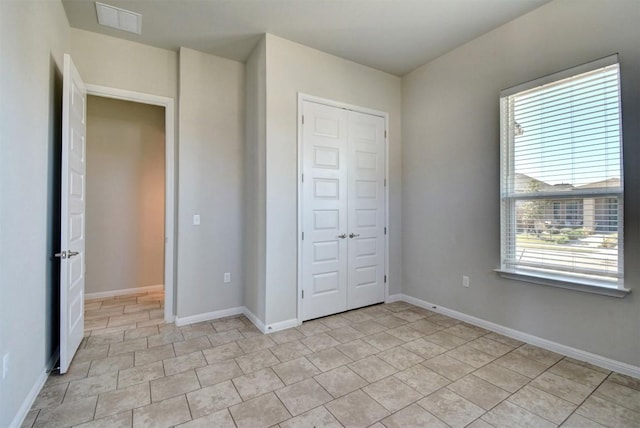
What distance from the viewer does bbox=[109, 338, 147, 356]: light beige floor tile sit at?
2.58 m

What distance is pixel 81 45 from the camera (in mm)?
2914

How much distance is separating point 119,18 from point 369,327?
3757mm

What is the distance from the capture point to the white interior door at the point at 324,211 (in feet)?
10.7

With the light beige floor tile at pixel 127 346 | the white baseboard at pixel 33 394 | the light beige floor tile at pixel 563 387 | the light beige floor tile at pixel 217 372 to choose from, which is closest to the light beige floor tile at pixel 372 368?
the light beige floor tile at pixel 217 372

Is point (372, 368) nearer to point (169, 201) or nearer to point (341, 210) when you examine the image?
point (341, 210)

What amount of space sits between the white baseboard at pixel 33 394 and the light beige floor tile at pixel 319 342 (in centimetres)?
186

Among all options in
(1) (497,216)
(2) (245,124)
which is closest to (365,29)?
(2) (245,124)

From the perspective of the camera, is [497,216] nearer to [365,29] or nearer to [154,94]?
[365,29]

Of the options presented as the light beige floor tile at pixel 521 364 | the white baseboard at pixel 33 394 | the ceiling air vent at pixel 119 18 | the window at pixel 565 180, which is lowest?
the light beige floor tile at pixel 521 364

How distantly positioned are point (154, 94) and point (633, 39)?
4136 mm

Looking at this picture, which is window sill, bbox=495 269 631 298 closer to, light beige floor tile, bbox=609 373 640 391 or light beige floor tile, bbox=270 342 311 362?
light beige floor tile, bbox=609 373 640 391

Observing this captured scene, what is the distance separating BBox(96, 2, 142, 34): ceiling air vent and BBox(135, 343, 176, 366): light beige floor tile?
293cm

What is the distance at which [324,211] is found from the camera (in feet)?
11.0

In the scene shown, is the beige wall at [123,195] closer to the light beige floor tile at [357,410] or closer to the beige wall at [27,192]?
the beige wall at [27,192]
